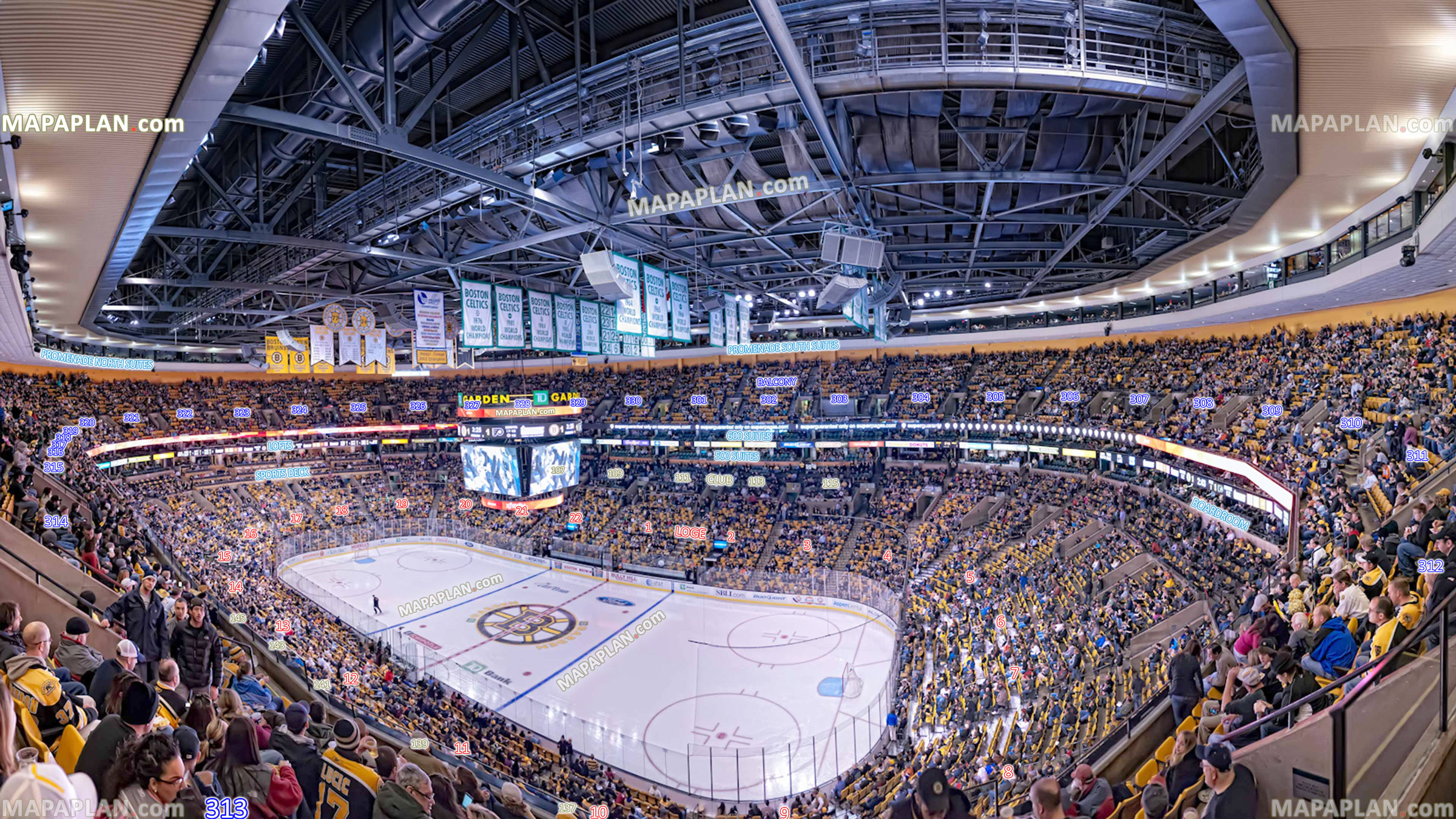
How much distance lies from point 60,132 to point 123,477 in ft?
130

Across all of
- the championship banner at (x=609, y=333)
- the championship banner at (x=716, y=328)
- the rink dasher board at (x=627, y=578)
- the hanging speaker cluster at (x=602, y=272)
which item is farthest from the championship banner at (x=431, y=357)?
the rink dasher board at (x=627, y=578)

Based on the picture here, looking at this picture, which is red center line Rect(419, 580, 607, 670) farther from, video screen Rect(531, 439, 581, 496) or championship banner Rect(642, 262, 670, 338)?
championship banner Rect(642, 262, 670, 338)

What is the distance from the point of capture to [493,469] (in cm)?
2805

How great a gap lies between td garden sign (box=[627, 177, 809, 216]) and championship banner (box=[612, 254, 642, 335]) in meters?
2.95

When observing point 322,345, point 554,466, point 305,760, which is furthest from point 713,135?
point 554,466

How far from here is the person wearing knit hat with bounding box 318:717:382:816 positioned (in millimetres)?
4047

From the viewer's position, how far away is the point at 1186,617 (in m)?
14.2

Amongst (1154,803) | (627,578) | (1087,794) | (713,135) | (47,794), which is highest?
(713,135)

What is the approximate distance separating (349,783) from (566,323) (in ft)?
44.6

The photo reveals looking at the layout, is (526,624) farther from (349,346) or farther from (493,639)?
(349,346)

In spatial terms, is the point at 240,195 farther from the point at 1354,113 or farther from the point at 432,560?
the point at 432,560

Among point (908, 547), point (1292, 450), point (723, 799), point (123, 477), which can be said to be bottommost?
point (723, 799)

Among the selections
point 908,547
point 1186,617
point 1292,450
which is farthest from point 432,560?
point 1292,450

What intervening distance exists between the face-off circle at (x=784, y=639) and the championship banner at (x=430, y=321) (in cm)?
1365
